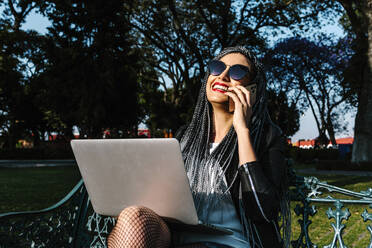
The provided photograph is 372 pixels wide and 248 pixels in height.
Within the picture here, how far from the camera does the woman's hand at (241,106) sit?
2.18 m

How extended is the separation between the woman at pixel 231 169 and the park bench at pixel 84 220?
170 mm

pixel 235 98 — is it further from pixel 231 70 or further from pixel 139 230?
pixel 139 230

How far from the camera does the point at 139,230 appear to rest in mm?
1679

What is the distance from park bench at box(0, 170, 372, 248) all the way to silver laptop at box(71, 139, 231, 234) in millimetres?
704

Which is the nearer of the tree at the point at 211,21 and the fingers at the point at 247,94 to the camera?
the fingers at the point at 247,94

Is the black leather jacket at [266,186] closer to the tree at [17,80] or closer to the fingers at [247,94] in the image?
the fingers at [247,94]

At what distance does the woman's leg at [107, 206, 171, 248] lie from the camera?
1.67 meters

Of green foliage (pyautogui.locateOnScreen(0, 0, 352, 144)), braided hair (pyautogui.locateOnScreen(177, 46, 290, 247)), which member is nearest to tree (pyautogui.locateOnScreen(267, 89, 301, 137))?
green foliage (pyautogui.locateOnScreen(0, 0, 352, 144))

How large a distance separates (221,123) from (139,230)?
1142mm

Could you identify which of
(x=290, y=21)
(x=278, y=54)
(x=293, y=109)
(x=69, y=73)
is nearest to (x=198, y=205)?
(x=290, y=21)

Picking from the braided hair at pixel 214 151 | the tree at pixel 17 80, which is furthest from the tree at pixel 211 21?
the braided hair at pixel 214 151

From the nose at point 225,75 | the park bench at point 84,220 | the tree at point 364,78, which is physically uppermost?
the tree at point 364,78

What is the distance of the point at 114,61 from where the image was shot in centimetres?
2589

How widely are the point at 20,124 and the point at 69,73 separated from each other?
1329 centimetres
